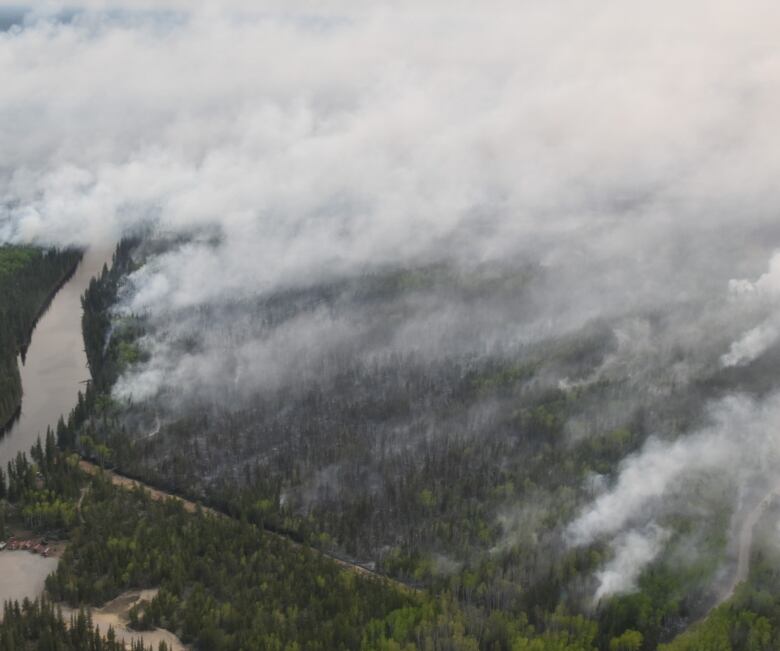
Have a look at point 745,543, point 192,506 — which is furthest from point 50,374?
point 745,543

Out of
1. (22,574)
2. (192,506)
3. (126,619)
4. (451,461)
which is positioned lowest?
(451,461)

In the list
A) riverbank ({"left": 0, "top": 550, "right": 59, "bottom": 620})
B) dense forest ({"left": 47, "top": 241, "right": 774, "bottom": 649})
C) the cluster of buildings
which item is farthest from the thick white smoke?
the cluster of buildings

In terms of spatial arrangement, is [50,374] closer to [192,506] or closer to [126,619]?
[192,506]

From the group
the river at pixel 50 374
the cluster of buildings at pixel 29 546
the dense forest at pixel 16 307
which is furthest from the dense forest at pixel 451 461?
the cluster of buildings at pixel 29 546

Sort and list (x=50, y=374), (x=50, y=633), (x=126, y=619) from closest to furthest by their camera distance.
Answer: (x=50, y=633) < (x=126, y=619) < (x=50, y=374)

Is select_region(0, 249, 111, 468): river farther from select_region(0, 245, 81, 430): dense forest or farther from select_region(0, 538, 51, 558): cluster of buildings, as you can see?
select_region(0, 538, 51, 558): cluster of buildings

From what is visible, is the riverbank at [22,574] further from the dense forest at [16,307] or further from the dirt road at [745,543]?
the dirt road at [745,543]

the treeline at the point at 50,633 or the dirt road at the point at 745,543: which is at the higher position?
the treeline at the point at 50,633
